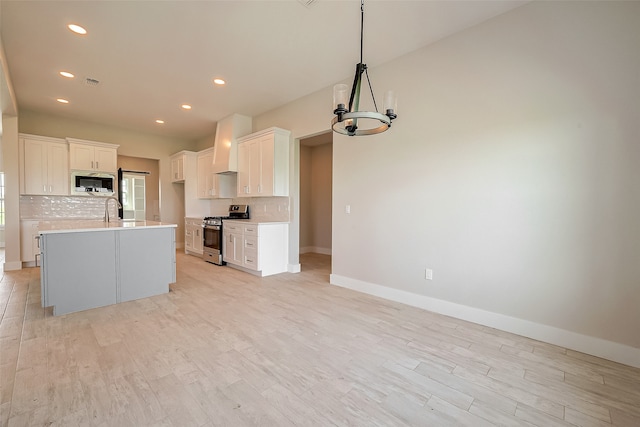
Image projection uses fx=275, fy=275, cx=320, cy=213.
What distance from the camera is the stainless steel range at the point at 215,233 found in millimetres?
5426

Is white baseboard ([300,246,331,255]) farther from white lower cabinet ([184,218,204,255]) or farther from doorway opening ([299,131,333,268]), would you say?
white lower cabinet ([184,218,204,255])

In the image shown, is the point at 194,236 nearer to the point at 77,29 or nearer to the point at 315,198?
the point at 315,198

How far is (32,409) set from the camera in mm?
1567

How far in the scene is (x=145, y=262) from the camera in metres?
3.52

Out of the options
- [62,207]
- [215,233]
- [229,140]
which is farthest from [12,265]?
[229,140]

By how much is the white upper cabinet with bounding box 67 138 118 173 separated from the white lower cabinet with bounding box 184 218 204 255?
1.94 m

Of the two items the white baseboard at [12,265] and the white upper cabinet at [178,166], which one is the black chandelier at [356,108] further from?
the white baseboard at [12,265]

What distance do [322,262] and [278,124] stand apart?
2.98 m

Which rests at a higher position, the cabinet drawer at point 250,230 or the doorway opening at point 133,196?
the doorway opening at point 133,196

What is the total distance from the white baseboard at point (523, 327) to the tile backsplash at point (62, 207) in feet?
19.9

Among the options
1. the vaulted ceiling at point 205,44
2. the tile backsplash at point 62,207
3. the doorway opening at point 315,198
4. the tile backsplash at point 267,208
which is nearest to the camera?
the vaulted ceiling at point 205,44

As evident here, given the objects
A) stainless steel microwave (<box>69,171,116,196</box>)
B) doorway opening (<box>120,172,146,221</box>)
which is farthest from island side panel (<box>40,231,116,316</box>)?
doorway opening (<box>120,172,146,221</box>)

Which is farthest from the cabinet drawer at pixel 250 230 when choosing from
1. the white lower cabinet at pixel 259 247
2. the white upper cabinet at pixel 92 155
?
the white upper cabinet at pixel 92 155

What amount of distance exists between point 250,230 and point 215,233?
48.8 inches
